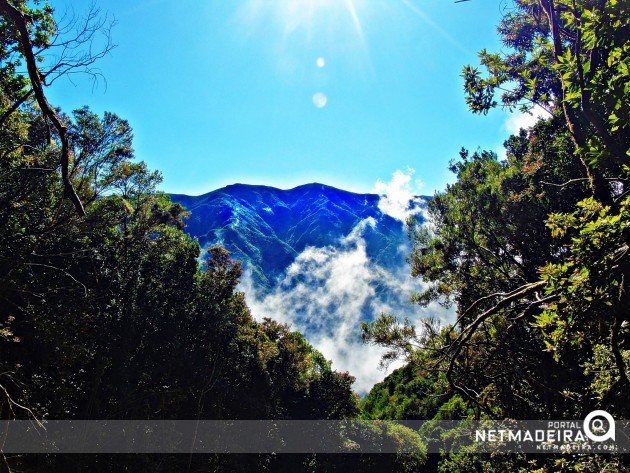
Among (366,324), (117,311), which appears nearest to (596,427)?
(366,324)

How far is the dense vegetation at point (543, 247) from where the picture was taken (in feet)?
10.5

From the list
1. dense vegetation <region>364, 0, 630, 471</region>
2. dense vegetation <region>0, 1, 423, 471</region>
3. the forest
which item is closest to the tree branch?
the forest

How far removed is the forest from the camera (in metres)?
3.41

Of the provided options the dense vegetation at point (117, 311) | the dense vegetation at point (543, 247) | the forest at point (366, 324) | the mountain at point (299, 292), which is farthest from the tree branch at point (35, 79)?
the mountain at point (299, 292)

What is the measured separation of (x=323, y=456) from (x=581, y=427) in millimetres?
25468

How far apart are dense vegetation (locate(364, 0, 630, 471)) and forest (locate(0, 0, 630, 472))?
0.13 ft

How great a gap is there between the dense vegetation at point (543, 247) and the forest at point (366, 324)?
38mm

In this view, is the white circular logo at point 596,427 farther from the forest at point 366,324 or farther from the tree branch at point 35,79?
the tree branch at point 35,79

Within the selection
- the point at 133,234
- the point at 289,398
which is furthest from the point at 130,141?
the point at 289,398

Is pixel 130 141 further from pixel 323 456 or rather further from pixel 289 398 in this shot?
pixel 323 456

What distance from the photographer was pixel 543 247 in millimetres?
12203

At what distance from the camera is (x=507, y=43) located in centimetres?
1120

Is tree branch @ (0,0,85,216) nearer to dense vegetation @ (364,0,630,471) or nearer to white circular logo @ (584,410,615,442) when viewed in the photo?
dense vegetation @ (364,0,630,471)

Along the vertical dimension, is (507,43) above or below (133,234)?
above
